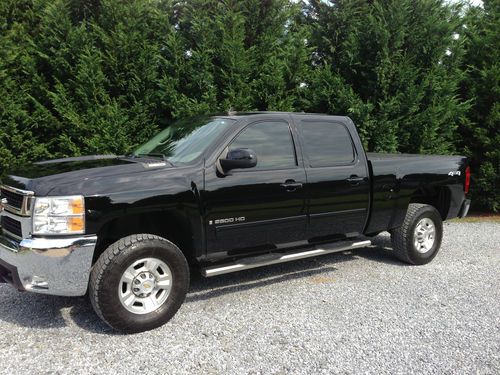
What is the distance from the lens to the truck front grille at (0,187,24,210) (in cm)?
365

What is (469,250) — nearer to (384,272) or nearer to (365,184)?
(384,272)

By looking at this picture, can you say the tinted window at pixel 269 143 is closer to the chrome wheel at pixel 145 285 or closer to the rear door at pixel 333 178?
the rear door at pixel 333 178

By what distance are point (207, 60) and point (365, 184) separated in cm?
407

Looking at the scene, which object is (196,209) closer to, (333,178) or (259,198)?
(259,198)

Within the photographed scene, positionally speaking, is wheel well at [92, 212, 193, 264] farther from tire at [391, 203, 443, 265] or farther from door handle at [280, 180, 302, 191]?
tire at [391, 203, 443, 265]

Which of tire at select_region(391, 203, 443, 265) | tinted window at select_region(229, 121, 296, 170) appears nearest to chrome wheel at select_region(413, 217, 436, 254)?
tire at select_region(391, 203, 443, 265)

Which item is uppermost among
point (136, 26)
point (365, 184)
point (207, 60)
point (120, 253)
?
point (136, 26)

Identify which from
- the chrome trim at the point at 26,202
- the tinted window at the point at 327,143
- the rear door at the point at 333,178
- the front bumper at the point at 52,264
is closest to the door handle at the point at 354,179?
the rear door at the point at 333,178

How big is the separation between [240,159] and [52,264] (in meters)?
1.81

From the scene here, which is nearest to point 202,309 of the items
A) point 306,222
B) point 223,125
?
point 306,222

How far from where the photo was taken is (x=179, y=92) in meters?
8.00

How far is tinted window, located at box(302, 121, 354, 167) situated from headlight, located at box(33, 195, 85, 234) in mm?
2546

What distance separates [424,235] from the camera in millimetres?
5918

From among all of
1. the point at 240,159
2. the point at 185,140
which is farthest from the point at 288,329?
the point at 185,140
